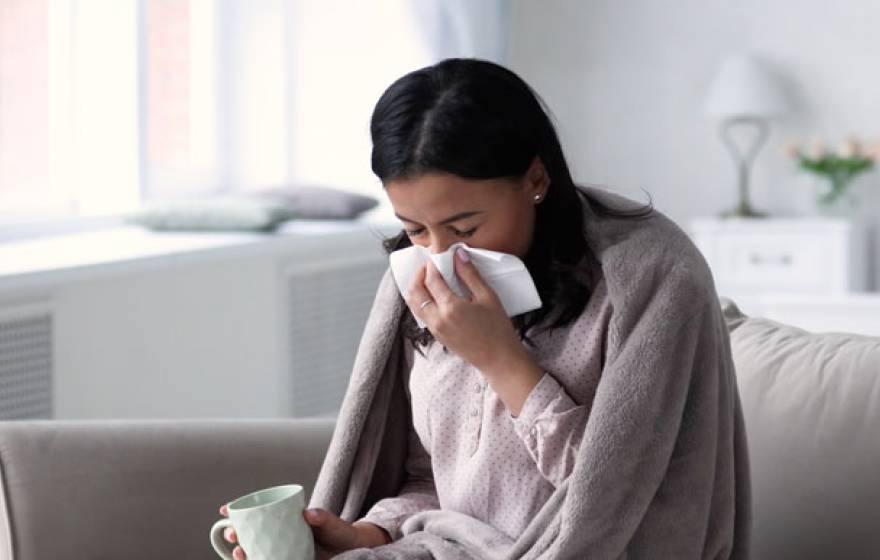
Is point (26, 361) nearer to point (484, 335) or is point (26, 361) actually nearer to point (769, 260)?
point (484, 335)

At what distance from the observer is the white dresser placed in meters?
4.91

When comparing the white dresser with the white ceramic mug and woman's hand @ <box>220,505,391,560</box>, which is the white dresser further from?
the white ceramic mug

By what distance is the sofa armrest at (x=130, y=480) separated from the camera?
1.77 metres

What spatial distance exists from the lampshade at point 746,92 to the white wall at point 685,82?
0.18 meters

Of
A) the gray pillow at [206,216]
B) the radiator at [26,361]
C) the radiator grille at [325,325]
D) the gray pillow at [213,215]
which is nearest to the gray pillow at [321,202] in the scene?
the radiator grille at [325,325]

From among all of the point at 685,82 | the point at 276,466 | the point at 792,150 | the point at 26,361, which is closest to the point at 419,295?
the point at 276,466

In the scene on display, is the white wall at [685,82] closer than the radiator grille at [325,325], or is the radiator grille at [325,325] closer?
the radiator grille at [325,325]

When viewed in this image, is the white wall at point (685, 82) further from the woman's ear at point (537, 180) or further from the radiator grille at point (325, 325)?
the woman's ear at point (537, 180)

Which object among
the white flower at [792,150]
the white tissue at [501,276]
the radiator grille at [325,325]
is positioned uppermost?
the white tissue at [501,276]

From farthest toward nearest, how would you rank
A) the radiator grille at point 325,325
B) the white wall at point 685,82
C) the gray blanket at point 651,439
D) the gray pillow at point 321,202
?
the white wall at point 685,82, the gray pillow at point 321,202, the radiator grille at point 325,325, the gray blanket at point 651,439

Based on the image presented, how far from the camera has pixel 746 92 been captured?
5047 millimetres

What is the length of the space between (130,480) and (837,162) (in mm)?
3681

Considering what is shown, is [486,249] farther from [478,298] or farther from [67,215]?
[67,215]

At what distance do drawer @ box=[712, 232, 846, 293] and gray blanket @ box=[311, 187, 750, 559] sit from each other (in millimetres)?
3557
